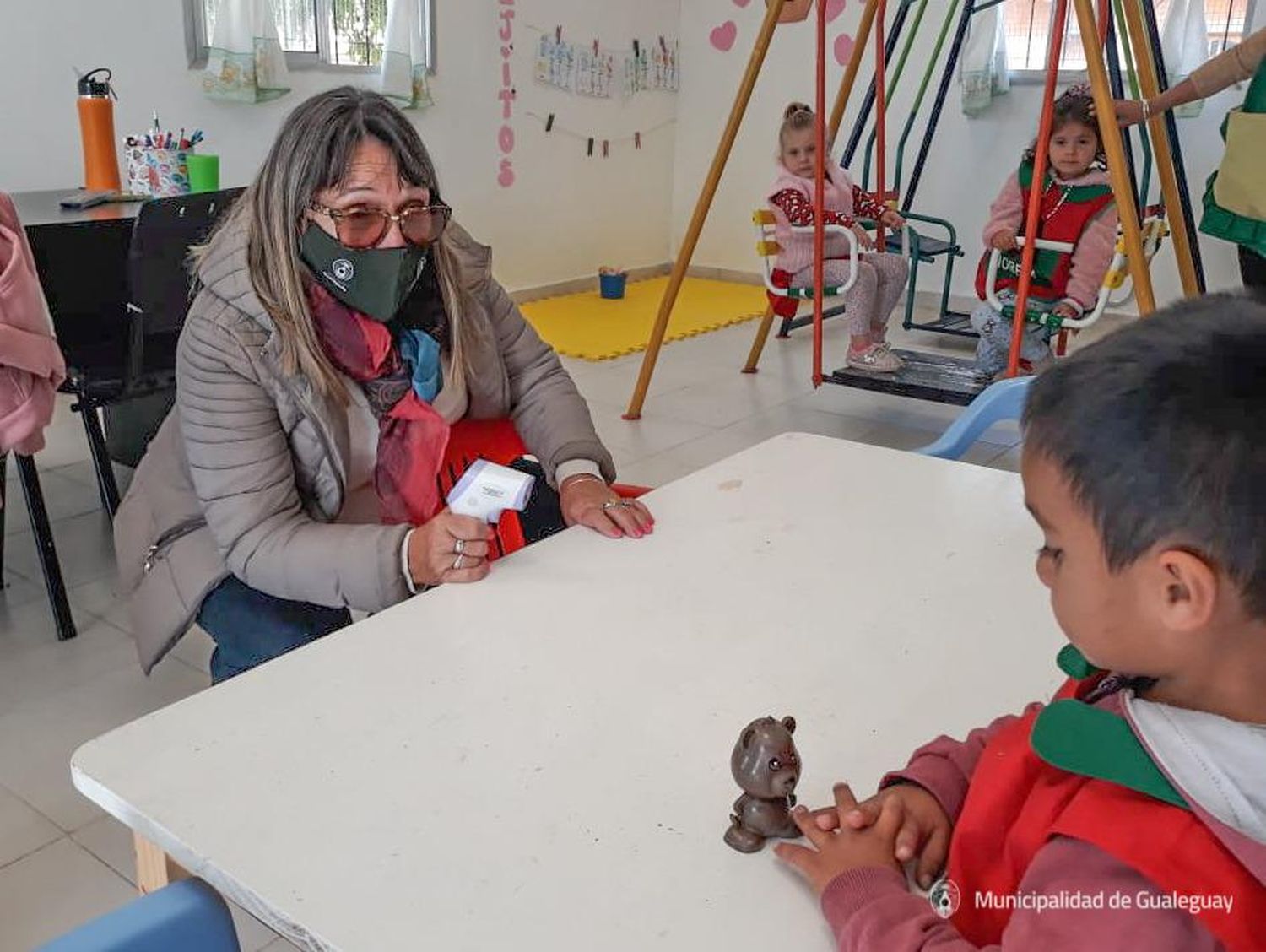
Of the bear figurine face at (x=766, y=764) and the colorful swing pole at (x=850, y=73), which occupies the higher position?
the colorful swing pole at (x=850, y=73)

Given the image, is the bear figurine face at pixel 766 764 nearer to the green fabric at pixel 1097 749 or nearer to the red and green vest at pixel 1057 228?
the green fabric at pixel 1097 749

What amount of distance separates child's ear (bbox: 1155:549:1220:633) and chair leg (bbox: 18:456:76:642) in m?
2.25

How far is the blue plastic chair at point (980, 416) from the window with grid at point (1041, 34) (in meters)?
3.80

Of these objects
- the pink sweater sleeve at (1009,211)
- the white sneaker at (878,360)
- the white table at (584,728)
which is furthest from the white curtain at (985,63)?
the white table at (584,728)

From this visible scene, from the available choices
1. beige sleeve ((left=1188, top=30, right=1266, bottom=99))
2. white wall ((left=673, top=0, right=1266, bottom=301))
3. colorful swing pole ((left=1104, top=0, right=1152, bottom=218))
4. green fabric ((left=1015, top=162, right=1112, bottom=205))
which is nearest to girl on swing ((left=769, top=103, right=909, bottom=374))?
green fabric ((left=1015, top=162, right=1112, bottom=205))

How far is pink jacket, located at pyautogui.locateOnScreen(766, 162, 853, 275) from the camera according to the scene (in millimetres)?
4035

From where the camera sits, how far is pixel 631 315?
5531mm

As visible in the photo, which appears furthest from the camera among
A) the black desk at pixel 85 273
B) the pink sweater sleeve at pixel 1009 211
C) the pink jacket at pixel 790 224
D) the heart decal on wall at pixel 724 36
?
the heart decal on wall at pixel 724 36

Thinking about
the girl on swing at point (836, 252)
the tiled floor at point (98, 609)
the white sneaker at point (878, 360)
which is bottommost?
the tiled floor at point (98, 609)

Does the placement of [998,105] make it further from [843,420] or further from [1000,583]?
[1000,583]

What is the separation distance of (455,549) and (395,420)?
403 mm

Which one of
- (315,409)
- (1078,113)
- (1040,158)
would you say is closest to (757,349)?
(1078,113)

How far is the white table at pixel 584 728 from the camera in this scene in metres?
0.70

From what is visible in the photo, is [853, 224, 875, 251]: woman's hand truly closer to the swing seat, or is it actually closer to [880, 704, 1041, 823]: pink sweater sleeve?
the swing seat
